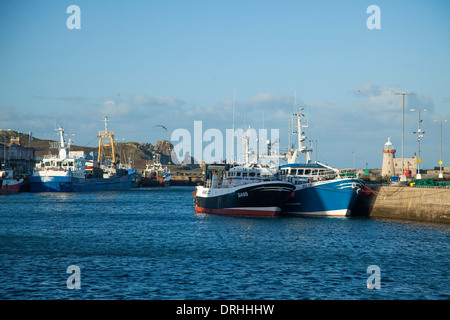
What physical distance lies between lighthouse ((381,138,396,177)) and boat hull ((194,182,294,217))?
4567cm

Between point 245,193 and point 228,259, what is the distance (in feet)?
77.7

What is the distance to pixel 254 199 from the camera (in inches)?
2267

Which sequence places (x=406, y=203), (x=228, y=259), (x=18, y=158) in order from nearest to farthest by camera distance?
(x=228, y=259)
(x=406, y=203)
(x=18, y=158)

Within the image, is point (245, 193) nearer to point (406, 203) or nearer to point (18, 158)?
point (406, 203)

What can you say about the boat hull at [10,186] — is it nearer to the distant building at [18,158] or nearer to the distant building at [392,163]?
the distant building at [18,158]

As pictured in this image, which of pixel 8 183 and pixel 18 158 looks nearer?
pixel 8 183

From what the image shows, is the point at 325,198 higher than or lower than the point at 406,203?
higher

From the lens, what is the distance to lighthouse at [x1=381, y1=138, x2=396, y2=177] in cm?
9719

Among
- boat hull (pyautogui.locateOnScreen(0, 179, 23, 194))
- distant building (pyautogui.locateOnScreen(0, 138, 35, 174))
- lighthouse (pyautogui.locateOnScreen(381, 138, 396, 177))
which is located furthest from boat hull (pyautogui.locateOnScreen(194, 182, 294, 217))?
distant building (pyautogui.locateOnScreen(0, 138, 35, 174))

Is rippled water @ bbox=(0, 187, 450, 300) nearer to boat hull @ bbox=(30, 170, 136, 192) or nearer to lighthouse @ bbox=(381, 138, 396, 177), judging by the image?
lighthouse @ bbox=(381, 138, 396, 177)

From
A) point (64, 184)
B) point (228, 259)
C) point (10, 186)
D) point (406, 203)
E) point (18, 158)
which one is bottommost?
point (228, 259)

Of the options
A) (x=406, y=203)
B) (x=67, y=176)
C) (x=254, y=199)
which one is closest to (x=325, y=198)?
(x=254, y=199)

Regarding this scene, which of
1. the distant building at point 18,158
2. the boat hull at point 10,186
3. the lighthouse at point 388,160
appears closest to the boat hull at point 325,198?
the lighthouse at point 388,160
